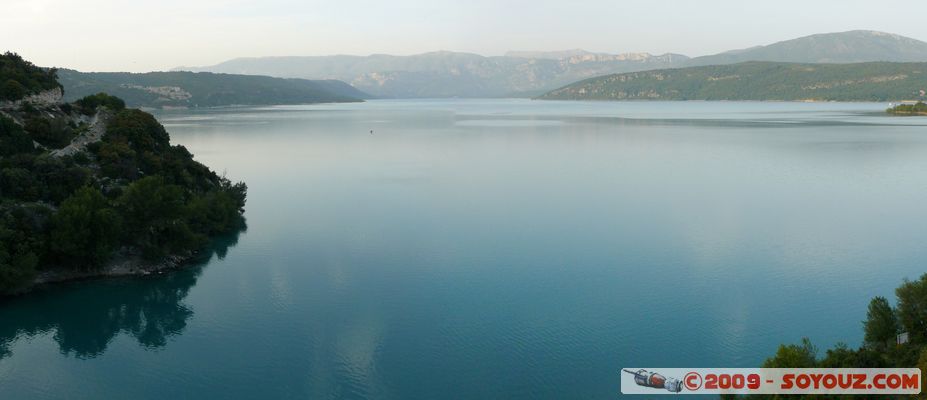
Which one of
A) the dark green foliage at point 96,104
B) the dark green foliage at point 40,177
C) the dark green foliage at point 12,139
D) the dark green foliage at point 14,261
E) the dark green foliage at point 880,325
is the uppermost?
the dark green foliage at point 96,104

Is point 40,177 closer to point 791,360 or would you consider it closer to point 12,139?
point 12,139

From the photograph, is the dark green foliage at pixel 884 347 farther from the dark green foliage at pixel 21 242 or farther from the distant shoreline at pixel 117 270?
the dark green foliage at pixel 21 242

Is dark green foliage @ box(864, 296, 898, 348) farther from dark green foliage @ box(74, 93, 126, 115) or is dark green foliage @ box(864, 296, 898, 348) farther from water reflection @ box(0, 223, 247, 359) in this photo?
dark green foliage @ box(74, 93, 126, 115)

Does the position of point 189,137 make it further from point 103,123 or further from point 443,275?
point 443,275

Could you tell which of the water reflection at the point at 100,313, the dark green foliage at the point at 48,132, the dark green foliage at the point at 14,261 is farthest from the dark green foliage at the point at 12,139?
the water reflection at the point at 100,313

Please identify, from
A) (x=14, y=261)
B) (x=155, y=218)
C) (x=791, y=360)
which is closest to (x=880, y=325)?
(x=791, y=360)

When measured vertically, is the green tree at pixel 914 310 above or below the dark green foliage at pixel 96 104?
below

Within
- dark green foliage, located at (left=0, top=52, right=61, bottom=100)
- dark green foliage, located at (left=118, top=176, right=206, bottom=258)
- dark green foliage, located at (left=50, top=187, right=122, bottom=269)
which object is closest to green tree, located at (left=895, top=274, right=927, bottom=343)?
dark green foliage, located at (left=118, top=176, right=206, bottom=258)
